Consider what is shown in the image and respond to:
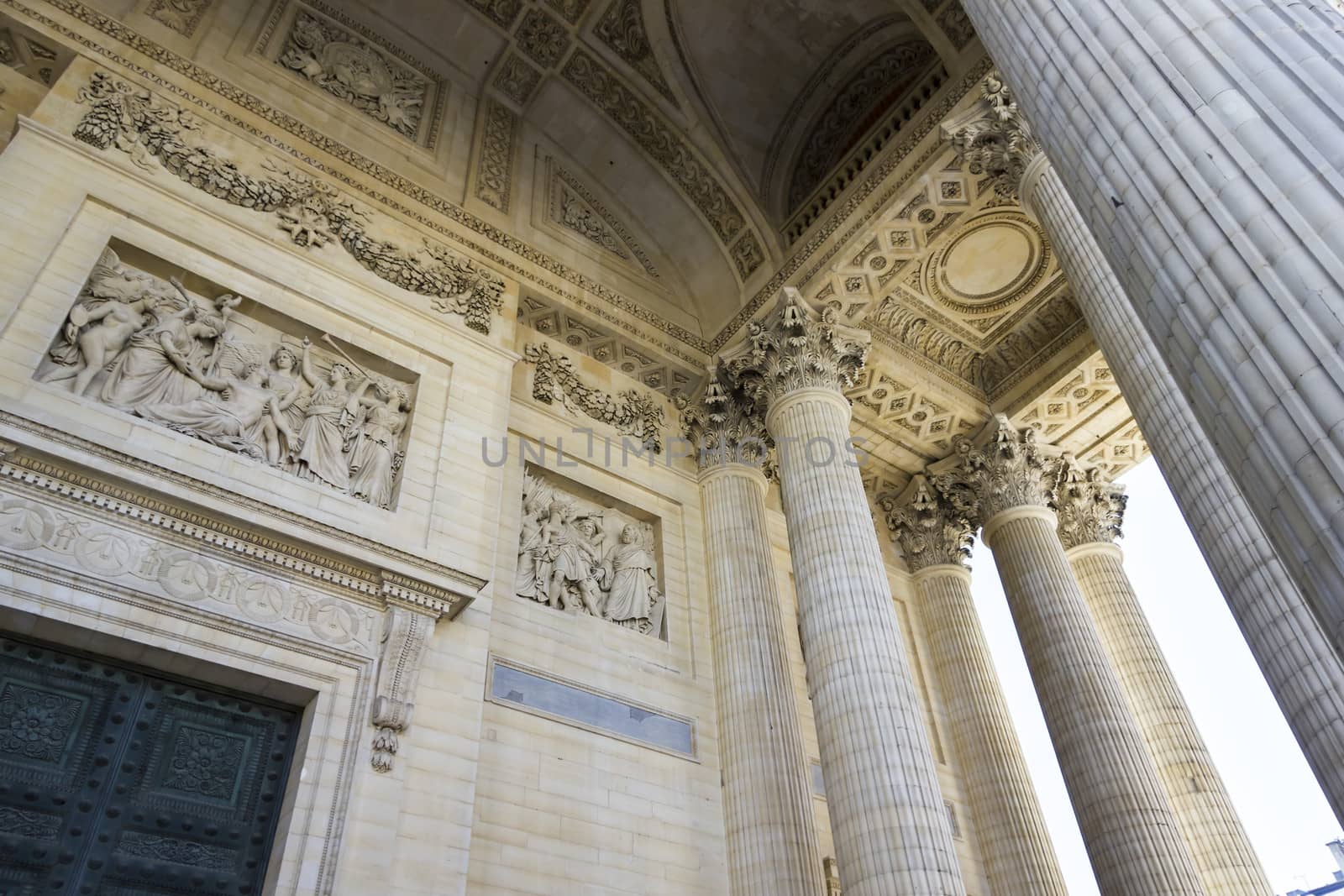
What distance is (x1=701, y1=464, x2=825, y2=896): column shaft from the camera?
8039mm

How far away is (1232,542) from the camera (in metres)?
5.58

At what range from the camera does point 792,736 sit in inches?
348

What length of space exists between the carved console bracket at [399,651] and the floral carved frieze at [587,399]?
138 inches

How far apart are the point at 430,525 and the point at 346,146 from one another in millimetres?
4723

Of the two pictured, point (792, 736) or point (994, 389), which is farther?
point (994, 389)

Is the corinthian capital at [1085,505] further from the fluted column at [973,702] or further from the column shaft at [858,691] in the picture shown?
the column shaft at [858,691]

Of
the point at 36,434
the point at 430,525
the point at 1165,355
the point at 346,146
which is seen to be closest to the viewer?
the point at 1165,355

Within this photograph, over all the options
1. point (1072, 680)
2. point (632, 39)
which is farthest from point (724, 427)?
point (632, 39)

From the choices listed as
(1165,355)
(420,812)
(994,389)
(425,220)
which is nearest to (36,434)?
(420,812)

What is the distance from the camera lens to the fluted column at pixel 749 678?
8.08m

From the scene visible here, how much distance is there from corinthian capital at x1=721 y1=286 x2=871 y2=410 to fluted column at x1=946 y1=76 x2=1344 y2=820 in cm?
270

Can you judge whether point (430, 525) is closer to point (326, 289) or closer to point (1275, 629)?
point (326, 289)

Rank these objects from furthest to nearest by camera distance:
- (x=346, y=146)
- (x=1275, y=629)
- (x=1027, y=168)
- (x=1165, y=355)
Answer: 1. (x=346, y=146)
2. (x=1027, y=168)
3. (x=1275, y=629)
4. (x=1165, y=355)

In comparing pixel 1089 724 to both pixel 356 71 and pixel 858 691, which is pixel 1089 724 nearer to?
pixel 858 691
